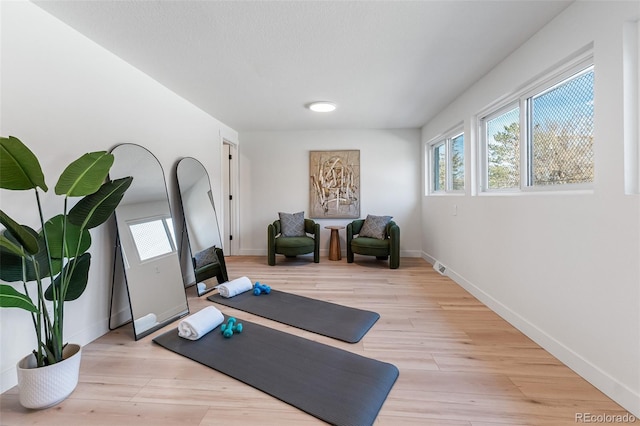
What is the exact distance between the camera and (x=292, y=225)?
4.49 meters

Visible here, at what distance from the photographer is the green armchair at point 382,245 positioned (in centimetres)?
397

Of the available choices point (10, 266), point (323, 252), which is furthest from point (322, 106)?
point (10, 266)

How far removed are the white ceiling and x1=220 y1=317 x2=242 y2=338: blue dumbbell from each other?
2.24m

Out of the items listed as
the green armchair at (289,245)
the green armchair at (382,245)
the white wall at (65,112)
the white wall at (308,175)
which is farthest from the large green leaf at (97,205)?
the white wall at (308,175)

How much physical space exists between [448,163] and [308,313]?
3.03 m

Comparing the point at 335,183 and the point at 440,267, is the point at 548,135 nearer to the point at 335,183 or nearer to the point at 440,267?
the point at 440,267

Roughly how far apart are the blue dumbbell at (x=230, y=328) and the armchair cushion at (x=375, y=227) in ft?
8.89

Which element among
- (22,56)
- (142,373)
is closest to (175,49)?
(22,56)

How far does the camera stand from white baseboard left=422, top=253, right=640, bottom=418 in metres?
1.33

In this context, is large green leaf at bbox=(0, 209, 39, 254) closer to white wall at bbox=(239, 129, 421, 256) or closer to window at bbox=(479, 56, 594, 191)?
window at bbox=(479, 56, 594, 191)

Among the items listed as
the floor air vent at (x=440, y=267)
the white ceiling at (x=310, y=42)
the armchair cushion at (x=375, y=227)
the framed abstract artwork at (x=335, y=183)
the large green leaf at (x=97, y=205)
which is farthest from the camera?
the framed abstract artwork at (x=335, y=183)

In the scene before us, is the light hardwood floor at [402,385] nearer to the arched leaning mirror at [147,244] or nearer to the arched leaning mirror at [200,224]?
the arched leaning mirror at [147,244]

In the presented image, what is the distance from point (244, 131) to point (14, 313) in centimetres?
398

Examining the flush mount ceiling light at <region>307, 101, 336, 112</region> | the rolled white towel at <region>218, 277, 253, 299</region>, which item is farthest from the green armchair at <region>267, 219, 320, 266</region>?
the flush mount ceiling light at <region>307, 101, 336, 112</region>
